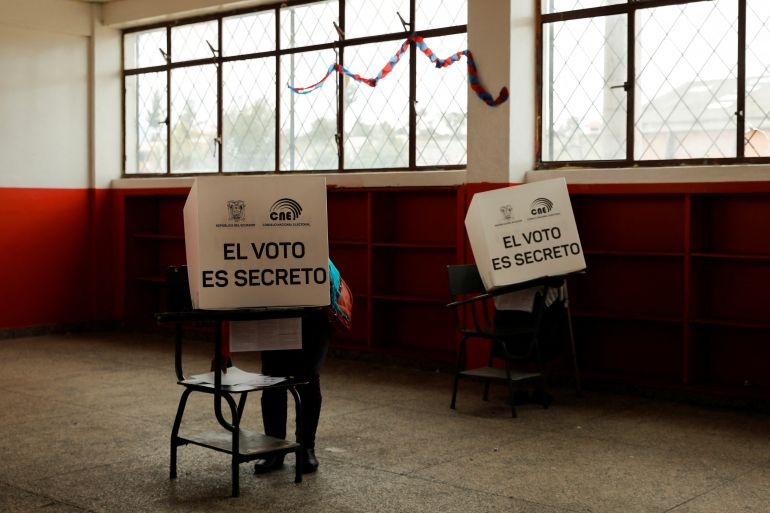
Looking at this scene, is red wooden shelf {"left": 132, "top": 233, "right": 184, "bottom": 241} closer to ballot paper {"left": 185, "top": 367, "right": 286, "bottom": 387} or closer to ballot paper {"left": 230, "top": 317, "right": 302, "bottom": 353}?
ballot paper {"left": 185, "top": 367, "right": 286, "bottom": 387}

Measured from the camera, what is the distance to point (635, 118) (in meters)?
6.04

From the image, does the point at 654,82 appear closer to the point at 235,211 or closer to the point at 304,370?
the point at 304,370

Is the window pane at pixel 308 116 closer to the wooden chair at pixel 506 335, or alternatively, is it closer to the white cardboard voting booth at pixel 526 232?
the wooden chair at pixel 506 335

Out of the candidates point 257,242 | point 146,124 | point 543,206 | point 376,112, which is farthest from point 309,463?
point 146,124

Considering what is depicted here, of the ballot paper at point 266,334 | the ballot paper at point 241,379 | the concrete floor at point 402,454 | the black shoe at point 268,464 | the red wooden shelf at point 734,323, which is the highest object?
the ballot paper at point 266,334

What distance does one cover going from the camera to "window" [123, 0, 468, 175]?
7.01m

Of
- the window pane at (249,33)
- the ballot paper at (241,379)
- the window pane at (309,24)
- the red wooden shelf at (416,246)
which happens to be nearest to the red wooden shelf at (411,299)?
the red wooden shelf at (416,246)

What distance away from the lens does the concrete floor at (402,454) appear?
3.74 metres

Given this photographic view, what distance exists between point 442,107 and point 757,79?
7.33 ft

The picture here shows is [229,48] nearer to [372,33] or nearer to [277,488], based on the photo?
[372,33]

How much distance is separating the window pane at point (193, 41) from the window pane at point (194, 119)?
0.12 meters

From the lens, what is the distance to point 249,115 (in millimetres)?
8141

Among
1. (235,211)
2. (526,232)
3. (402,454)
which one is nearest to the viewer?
(235,211)

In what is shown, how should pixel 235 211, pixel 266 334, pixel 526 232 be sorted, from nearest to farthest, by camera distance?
pixel 235 211, pixel 266 334, pixel 526 232
